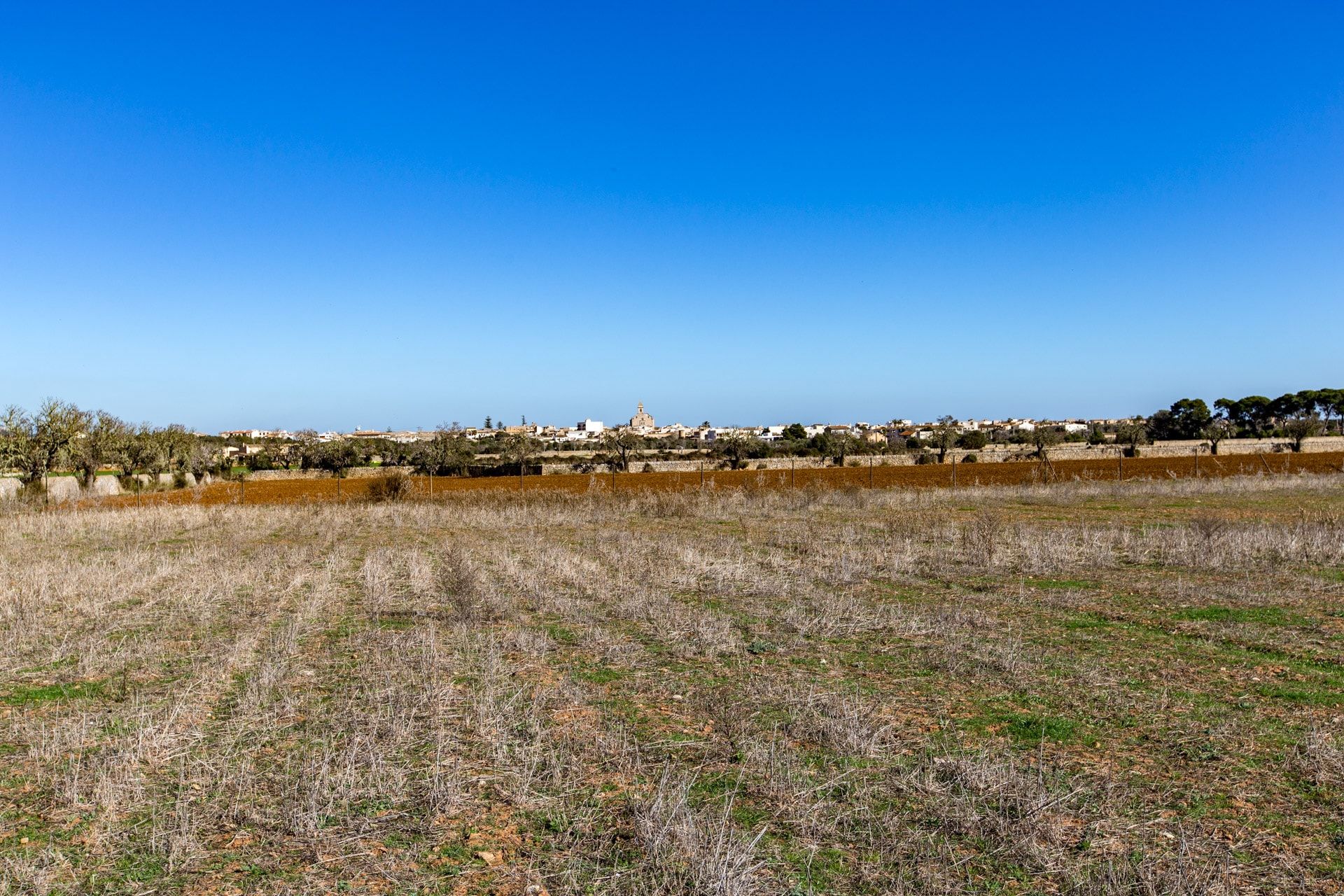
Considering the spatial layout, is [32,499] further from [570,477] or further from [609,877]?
[609,877]

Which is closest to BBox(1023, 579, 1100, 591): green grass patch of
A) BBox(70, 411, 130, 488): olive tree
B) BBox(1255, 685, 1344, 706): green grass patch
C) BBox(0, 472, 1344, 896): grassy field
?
BBox(0, 472, 1344, 896): grassy field

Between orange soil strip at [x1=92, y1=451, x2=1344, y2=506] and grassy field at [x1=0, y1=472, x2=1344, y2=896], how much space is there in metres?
21.3

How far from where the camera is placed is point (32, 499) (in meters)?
28.7

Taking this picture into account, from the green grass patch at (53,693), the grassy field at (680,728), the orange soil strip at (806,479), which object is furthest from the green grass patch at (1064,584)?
the orange soil strip at (806,479)

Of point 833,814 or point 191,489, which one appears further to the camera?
point 191,489

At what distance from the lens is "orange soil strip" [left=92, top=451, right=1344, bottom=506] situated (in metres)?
36.8

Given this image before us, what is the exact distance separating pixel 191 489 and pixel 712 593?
38.2 metres

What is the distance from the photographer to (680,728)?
6.12m

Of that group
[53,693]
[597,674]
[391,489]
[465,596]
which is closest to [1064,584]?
[597,674]

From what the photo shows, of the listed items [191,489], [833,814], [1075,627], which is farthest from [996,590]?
[191,489]

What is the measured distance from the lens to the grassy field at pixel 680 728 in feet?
13.6

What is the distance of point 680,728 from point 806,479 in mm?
38409

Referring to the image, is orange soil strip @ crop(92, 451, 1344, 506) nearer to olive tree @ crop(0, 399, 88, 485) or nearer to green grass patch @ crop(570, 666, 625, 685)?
olive tree @ crop(0, 399, 88, 485)

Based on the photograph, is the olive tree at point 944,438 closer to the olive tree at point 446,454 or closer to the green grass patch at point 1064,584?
the olive tree at point 446,454
